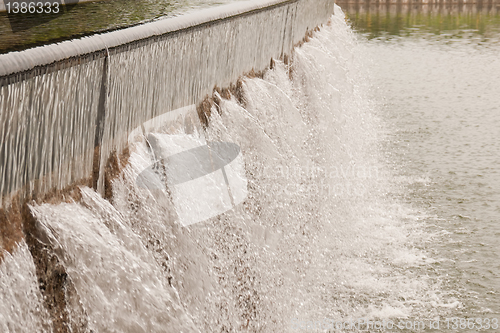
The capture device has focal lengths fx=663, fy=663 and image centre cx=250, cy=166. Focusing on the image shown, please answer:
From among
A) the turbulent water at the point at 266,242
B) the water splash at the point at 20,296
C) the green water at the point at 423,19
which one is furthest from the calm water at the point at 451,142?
the water splash at the point at 20,296

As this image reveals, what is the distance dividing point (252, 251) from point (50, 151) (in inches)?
86.4

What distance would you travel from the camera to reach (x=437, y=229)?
6672 millimetres

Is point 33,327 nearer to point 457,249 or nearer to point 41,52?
point 41,52

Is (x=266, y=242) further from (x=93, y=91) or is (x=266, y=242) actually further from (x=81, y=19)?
(x=81, y=19)

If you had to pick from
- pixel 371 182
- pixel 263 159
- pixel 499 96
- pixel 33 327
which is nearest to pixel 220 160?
pixel 263 159

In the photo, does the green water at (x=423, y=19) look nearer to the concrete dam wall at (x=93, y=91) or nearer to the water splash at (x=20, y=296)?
the concrete dam wall at (x=93, y=91)

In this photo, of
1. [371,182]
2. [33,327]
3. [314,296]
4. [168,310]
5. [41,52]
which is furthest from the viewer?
[371,182]

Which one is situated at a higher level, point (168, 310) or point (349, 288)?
point (168, 310)

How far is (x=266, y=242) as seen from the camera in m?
5.27

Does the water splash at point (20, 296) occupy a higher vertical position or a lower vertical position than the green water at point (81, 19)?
lower

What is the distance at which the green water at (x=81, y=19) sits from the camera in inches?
167

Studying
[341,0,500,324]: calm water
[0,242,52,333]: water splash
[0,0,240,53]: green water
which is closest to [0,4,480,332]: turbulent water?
[0,242,52,333]: water splash

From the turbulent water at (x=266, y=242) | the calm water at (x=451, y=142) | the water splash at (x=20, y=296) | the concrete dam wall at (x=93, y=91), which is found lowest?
the calm water at (x=451, y=142)

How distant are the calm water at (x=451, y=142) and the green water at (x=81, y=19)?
3334mm
